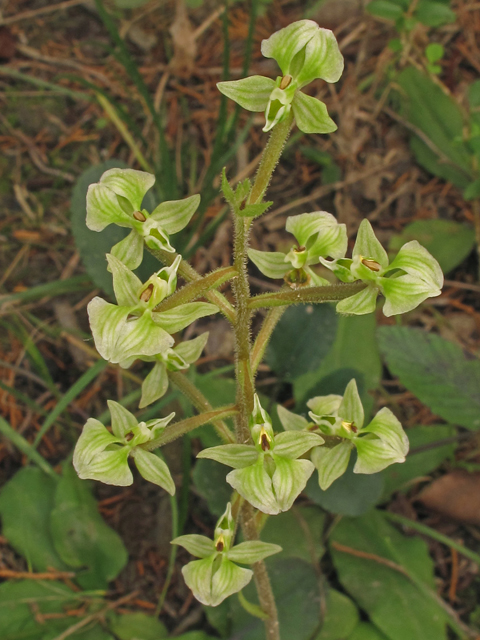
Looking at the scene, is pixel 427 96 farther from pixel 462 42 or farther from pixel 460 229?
pixel 460 229

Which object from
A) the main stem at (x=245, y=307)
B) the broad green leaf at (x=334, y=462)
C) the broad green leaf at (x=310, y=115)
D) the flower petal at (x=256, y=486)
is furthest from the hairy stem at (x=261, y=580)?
the broad green leaf at (x=310, y=115)

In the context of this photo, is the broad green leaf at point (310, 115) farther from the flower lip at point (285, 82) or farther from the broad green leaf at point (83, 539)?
the broad green leaf at point (83, 539)

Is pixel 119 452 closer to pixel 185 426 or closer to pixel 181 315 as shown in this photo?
pixel 185 426

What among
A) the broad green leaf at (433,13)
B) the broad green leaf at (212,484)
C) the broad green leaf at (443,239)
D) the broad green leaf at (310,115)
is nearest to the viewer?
the broad green leaf at (310,115)

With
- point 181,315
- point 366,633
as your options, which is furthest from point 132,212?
point 366,633

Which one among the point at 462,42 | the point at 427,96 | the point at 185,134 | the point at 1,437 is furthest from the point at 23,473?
the point at 462,42

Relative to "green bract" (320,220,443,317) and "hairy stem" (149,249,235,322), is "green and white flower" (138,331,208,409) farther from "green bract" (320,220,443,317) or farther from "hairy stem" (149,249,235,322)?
"green bract" (320,220,443,317)
